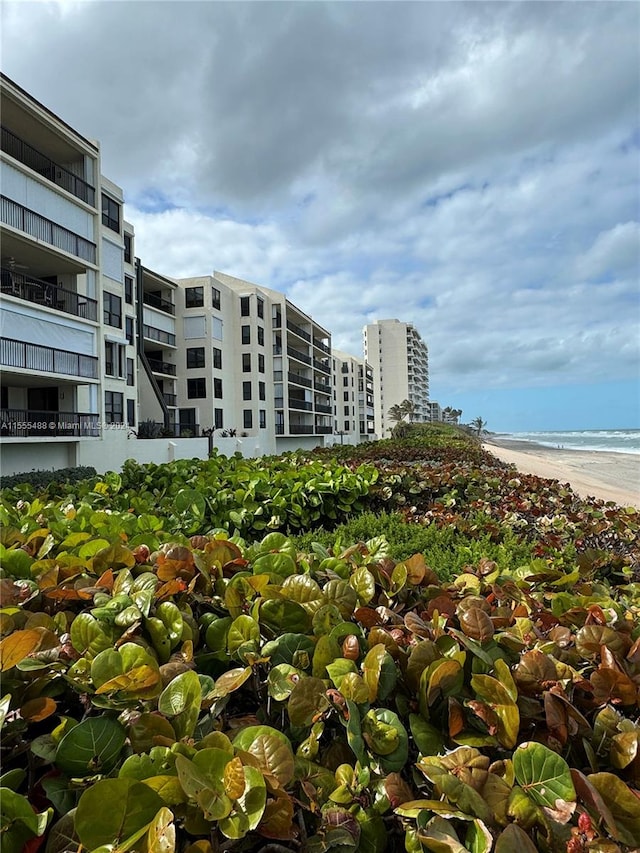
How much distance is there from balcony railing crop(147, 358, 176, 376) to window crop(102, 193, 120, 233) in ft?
36.8

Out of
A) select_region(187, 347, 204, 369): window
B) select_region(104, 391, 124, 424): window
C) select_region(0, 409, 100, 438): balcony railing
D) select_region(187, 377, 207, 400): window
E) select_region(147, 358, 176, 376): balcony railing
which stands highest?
select_region(187, 347, 204, 369): window

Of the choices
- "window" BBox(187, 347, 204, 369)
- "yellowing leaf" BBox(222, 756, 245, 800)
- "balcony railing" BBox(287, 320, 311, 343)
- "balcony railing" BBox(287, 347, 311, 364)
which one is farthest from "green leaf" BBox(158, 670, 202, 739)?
"balcony railing" BBox(287, 320, 311, 343)

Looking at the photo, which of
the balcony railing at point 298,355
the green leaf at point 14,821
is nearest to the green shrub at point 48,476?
the green leaf at point 14,821

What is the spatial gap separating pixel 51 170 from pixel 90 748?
27.8m

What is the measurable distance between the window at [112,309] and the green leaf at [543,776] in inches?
1165

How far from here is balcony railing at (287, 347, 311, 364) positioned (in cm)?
5013

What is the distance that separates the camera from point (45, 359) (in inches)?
816

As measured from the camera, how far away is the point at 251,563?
2354 millimetres

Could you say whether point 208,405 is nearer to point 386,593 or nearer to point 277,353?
point 277,353

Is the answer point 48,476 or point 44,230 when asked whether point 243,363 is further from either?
point 48,476

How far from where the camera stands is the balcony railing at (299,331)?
52.5 m

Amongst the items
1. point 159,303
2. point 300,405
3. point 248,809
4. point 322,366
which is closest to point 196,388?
point 159,303

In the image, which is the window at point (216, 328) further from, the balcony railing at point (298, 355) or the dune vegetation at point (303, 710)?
the dune vegetation at point (303, 710)

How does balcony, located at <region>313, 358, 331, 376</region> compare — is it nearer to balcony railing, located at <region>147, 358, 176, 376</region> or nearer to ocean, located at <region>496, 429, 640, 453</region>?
balcony railing, located at <region>147, 358, 176, 376</region>
